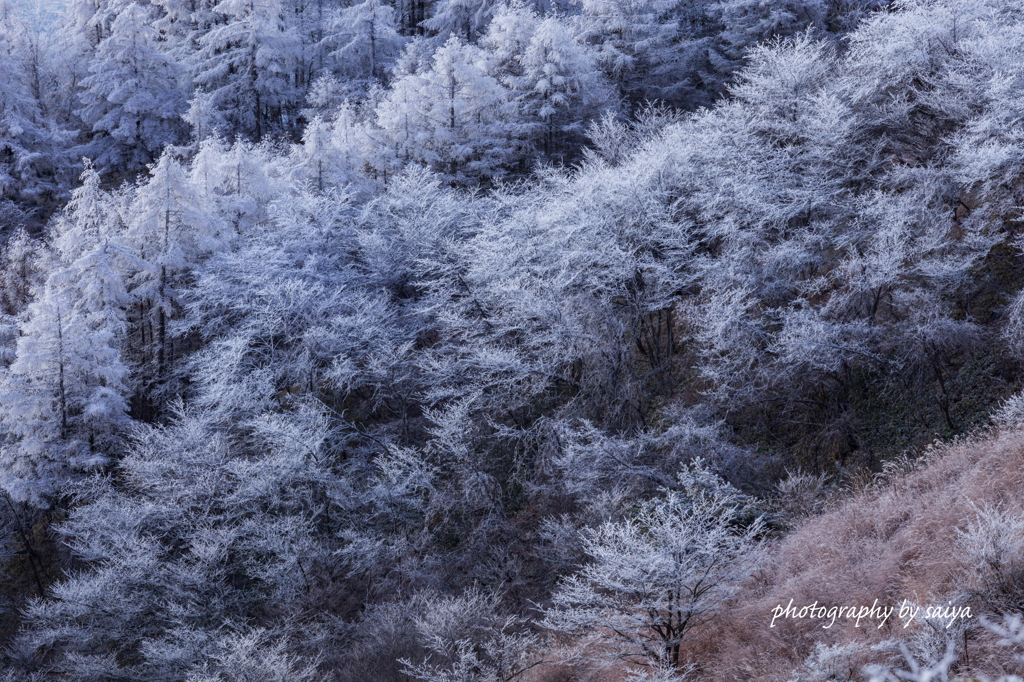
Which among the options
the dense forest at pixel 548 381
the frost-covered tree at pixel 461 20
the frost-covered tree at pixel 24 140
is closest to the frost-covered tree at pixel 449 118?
the dense forest at pixel 548 381

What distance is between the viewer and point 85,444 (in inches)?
906

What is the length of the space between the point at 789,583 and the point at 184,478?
57.2 feet

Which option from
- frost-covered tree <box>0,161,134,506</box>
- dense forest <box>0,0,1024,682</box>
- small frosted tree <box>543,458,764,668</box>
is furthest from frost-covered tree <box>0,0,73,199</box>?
small frosted tree <box>543,458,764,668</box>

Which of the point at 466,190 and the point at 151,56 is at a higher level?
the point at 151,56

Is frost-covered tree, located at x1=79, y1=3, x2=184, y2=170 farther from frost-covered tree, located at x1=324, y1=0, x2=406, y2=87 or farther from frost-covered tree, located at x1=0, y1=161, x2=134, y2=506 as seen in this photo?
frost-covered tree, located at x1=0, y1=161, x2=134, y2=506

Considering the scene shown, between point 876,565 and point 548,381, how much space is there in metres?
11.7

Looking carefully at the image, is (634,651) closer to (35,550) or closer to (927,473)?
(927,473)

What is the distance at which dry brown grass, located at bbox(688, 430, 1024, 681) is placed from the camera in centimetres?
716

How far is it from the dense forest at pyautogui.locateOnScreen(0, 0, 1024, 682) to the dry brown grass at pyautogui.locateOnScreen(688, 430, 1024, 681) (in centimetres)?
6

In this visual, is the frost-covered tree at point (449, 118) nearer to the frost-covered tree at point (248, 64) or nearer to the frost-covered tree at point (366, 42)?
the frost-covered tree at point (248, 64)

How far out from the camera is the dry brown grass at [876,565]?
7.16 metres

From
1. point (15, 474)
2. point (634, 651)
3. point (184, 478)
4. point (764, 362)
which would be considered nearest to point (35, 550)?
point (15, 474)

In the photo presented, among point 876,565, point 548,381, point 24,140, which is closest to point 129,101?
point 24,140

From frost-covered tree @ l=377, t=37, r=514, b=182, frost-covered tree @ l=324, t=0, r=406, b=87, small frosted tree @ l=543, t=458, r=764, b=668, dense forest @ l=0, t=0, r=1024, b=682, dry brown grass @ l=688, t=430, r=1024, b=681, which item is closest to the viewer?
dry brown grass @ l=688, t=430, r=1024, b=681
